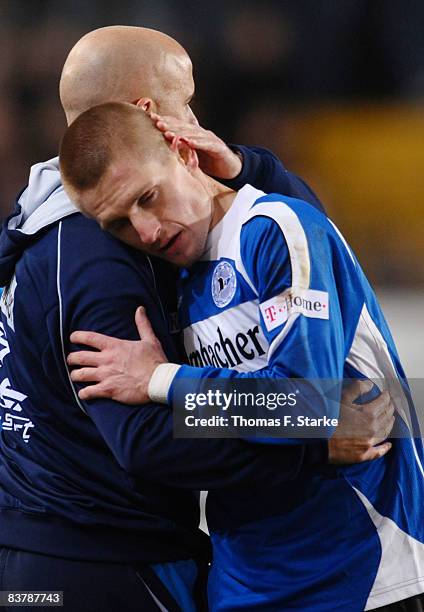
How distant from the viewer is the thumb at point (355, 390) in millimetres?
1228

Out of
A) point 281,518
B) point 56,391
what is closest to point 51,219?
point 56,391

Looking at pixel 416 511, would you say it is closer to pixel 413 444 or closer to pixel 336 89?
pixel 413 444

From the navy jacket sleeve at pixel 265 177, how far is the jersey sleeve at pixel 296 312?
1.31ft

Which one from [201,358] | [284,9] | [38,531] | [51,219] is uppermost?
[284,9]

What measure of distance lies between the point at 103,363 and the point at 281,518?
32 centimetres

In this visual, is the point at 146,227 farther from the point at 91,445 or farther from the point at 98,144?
the point at 91,445

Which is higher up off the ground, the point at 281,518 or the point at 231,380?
the point at 231,380

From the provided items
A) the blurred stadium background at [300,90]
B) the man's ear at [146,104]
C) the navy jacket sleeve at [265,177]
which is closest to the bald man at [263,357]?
the man's ear at [146,104]

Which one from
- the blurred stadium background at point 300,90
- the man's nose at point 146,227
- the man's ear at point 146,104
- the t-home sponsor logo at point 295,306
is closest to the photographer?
the t-home sponsor logo at point 295,306

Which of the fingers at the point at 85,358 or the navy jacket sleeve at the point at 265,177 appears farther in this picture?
the navy jacket sleeve at the point at 265,177

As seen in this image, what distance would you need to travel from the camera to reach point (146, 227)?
122 cm

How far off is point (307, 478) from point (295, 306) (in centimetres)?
26

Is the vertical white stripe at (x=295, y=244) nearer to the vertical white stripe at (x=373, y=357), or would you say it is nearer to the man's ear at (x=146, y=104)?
the vertical white stripe at (x=373, y=357)

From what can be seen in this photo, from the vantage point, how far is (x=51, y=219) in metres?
1.28
